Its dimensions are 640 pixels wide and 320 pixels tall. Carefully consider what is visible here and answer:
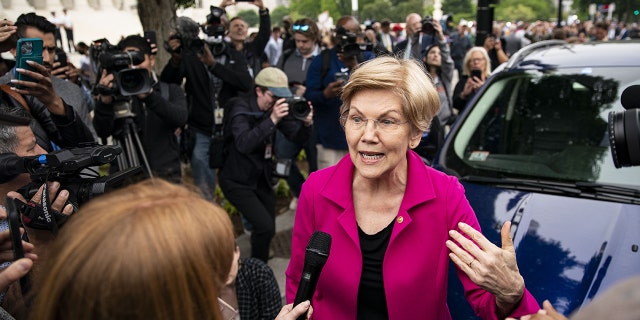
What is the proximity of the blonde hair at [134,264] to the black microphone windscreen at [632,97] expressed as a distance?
1898mm

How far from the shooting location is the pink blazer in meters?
2.07

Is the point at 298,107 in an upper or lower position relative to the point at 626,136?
lower

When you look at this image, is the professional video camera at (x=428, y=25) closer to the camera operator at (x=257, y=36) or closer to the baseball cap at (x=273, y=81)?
the camera operator at (x=257, y=36)

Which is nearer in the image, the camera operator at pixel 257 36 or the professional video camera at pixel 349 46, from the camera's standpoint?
the professional video camera at pixel 349 46

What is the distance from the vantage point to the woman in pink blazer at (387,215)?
208cm

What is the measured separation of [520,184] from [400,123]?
1.23m

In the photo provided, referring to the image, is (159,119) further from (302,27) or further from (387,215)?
(387,215)

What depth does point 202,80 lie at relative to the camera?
5559mm

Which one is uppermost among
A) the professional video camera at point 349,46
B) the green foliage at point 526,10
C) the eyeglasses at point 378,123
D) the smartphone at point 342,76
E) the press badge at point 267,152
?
the eyeglasses at point 378,123

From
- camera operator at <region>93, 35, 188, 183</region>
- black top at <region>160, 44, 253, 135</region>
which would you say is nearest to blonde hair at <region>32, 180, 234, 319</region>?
camera operator at <region>93, 35, 188, 183</region>

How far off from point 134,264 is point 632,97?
2132 mm

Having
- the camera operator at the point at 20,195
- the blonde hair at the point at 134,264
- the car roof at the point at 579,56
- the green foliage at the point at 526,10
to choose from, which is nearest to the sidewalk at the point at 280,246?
the car roof at the point at 579,56

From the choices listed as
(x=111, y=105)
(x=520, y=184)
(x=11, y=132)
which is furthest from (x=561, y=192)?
(x=111, y=105)

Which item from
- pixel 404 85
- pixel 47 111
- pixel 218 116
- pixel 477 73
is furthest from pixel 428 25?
pixel 404 85
